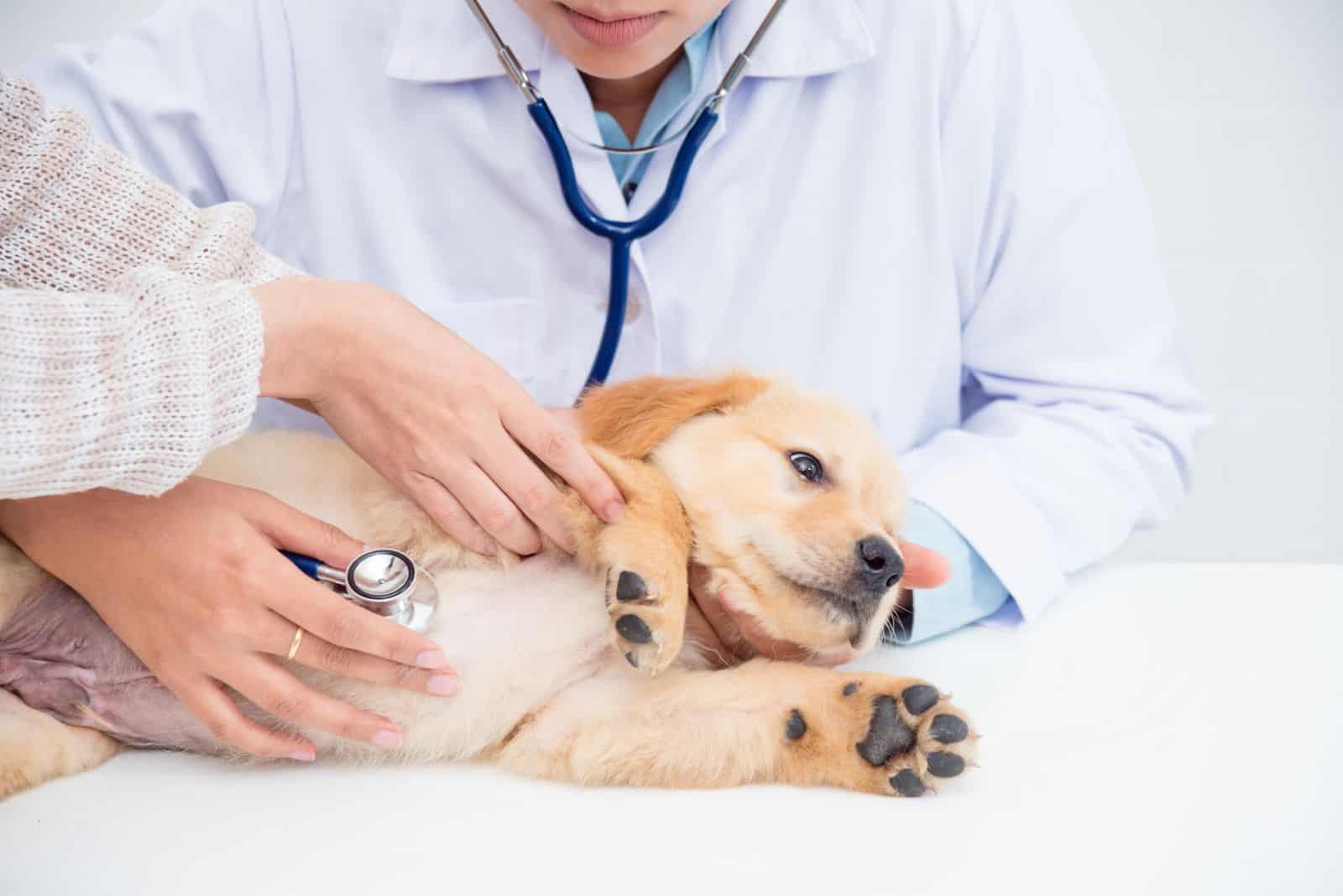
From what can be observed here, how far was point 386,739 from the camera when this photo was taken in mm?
1242

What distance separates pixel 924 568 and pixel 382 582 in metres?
0.70

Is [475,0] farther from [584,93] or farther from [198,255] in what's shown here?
[198,255]

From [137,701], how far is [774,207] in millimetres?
1213

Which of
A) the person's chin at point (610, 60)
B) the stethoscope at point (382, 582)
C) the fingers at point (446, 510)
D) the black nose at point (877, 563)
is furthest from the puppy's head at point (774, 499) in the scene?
the person's chin at point (610, 60)

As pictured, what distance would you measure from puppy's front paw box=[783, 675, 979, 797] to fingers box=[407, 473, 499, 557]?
18.2 inches

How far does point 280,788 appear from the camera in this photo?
48.2 inches

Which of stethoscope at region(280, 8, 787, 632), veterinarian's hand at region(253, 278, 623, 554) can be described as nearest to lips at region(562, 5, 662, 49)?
stethoscope at region(280, 8, 787, 632)

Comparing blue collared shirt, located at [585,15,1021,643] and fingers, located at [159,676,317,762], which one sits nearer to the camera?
fingers, located at [159,676,317,762]

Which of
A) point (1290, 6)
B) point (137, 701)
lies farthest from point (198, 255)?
point (1290, 6)

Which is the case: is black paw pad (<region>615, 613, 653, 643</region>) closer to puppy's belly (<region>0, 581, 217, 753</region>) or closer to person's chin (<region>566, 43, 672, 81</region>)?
puppy's belly (<region>0, 581, 217, 753</region>)

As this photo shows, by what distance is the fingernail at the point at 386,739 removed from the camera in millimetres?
1238

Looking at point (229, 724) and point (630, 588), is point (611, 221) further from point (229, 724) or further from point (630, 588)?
point (229, 724)

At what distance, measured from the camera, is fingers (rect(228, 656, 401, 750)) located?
4.05ft

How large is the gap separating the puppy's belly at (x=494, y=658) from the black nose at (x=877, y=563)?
336mm
